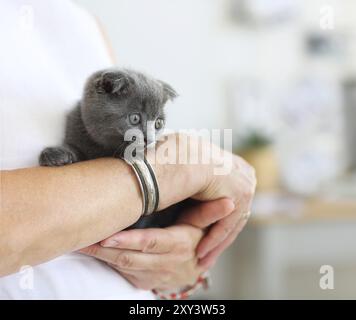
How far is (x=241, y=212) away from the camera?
0.85 m

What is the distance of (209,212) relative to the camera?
82 cm

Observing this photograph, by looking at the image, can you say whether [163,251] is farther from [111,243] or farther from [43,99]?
[43,99]

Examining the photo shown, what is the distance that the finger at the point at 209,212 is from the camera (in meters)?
0.81

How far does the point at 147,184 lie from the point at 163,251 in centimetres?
15

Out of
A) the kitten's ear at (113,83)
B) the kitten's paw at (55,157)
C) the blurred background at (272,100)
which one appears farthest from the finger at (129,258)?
the blurred background at (272,100)

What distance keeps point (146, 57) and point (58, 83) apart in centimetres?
166

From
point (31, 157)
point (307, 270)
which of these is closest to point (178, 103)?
point (307, 270)

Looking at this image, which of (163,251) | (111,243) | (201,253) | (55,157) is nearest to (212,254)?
(201,253)

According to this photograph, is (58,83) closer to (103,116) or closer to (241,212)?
(103,116)

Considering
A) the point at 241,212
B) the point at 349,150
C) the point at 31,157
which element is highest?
the point at 31,157

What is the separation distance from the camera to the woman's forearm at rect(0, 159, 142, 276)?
572mm

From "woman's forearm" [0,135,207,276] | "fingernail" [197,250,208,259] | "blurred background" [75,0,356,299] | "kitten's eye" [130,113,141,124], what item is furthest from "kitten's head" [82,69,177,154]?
"blurred background" [75,0,356,299]

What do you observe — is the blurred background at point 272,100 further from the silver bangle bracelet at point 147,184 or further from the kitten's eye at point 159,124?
the silver bangle bracelet at point 147,184

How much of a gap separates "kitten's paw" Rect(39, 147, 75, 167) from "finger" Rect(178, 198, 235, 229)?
0.23m
